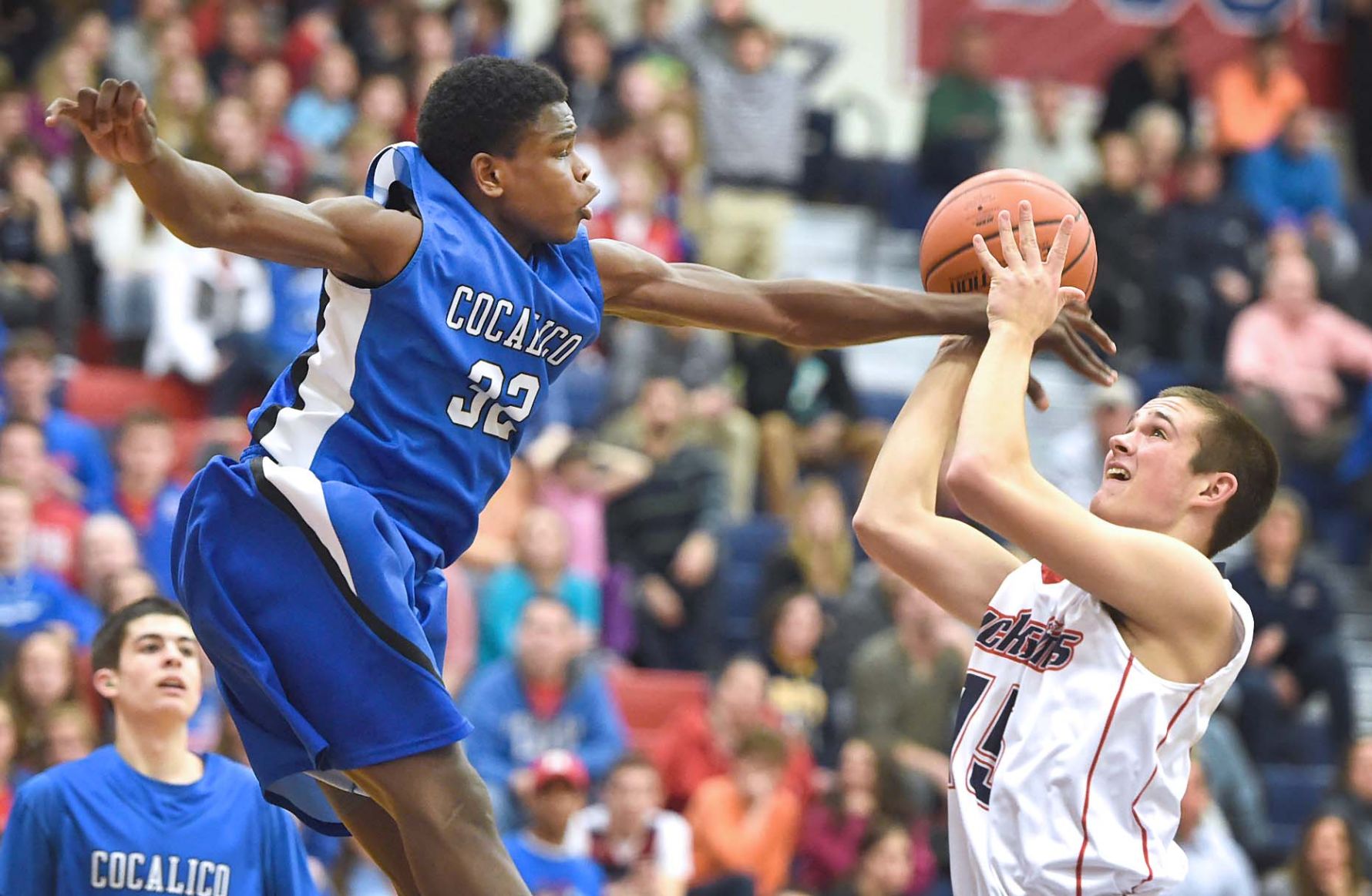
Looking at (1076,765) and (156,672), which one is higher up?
(1076,765)

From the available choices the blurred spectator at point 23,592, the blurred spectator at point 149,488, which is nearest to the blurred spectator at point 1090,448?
the blurred spectator at point 149,488

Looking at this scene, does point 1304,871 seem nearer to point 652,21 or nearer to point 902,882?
point 902,882

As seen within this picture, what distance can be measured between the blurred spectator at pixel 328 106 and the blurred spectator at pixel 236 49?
0.34 metres

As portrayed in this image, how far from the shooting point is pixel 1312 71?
15766mm

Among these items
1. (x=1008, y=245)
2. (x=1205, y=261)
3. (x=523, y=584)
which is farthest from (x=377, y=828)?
(x=1205, y=261)

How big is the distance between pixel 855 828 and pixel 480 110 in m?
5.41

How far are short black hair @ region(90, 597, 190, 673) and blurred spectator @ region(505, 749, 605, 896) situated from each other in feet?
8.94

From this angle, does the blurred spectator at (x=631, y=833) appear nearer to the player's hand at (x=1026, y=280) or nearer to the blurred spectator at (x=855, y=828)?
the blurred spectator at (x=855, y=828)

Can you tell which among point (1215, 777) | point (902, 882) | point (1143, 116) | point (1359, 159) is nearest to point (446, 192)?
point (902, 882)

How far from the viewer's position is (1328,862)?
8.70 metres

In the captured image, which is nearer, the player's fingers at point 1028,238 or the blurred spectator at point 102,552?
the player's fingers at point 1028,238

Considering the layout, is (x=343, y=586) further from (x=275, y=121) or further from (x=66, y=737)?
(x=275, y=121)

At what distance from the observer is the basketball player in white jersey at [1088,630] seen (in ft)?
12.4

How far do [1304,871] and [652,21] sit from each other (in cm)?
700
